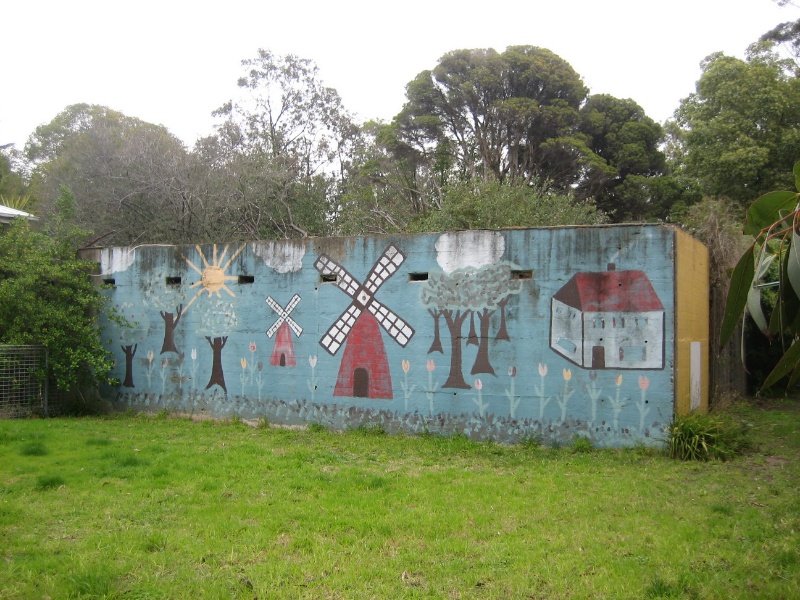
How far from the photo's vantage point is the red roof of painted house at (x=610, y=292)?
28.6 ft

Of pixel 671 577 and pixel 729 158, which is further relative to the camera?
pixel 729 158

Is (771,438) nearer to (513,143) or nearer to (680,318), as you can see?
(680,318)

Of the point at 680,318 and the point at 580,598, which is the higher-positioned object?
the point at 680,318

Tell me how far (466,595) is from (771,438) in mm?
7260

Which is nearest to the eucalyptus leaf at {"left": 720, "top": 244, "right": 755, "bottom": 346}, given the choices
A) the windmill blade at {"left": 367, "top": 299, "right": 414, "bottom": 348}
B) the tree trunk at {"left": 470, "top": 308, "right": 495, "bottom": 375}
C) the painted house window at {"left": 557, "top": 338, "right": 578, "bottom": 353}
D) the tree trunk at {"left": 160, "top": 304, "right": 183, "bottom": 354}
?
the painted house window at {"left": 557, "top": 338, "right": 578, "bottom": 353}

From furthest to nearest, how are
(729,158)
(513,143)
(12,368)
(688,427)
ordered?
(513,143)
(729,158)
(12,368)
(688,427)

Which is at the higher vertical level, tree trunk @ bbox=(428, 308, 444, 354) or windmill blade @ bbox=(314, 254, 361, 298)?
windmill blade @ bbox=(314, 254, 361, 298)

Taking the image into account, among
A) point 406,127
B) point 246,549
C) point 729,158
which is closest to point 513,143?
point 406,127

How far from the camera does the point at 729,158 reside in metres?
A: 19.5

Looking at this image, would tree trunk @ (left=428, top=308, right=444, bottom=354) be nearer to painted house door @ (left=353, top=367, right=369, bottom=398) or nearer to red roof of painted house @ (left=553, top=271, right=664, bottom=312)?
painted house door @ (left=353, top=367, right=369, bottom=398)

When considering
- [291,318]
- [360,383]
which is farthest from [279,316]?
[360,383]

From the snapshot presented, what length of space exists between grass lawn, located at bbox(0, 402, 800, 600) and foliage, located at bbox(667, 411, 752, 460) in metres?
0.23

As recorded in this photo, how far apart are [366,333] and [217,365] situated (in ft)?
9.55

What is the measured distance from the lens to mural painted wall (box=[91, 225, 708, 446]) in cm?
876
